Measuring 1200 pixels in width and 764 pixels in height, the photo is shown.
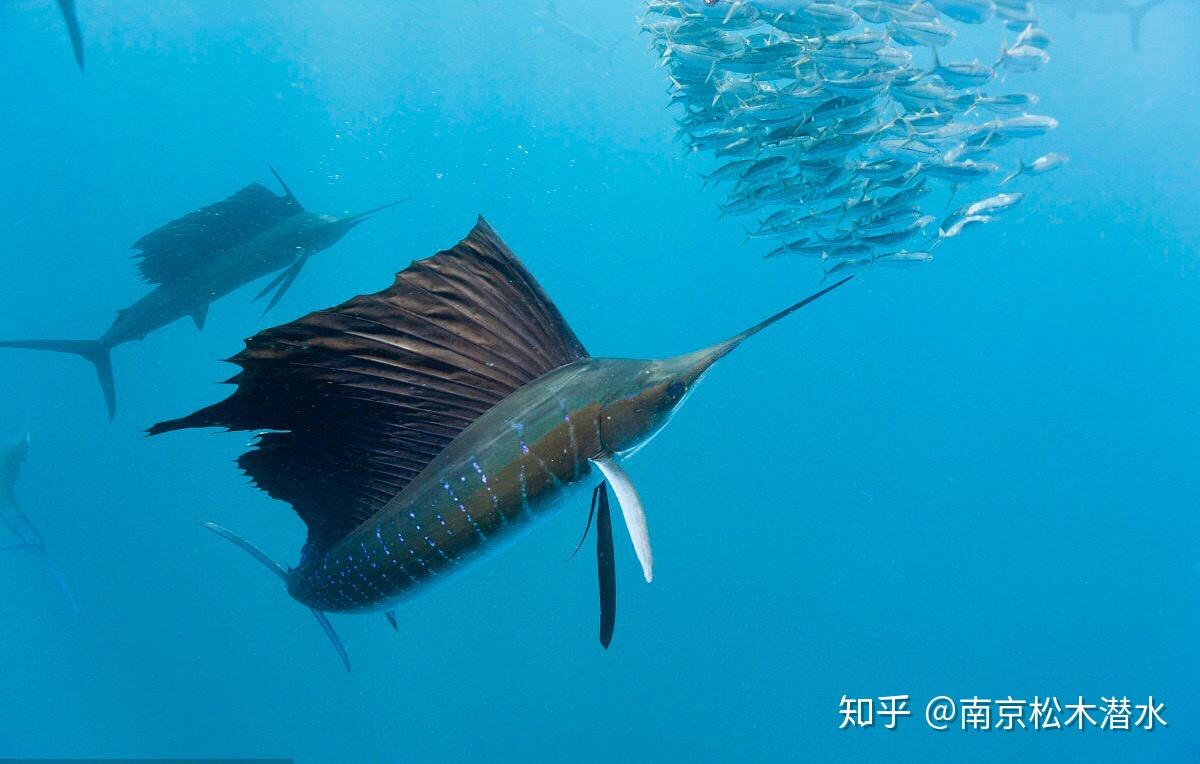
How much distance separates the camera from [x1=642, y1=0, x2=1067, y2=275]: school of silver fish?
4516 mm

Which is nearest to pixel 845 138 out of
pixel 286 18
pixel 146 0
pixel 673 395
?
pixel 673 395

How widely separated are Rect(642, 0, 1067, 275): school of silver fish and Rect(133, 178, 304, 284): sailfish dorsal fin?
3.46 m

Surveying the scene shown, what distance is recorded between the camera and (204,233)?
4.76m

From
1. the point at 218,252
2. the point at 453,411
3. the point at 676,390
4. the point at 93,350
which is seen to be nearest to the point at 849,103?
the point at 676,390

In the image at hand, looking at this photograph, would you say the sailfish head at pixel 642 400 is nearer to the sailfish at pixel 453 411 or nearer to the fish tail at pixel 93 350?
the sailfish at pixel 453 411

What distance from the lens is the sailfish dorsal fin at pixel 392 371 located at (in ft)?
3.30

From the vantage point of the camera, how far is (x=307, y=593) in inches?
63.7

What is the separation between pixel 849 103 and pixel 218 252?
485 centimetres

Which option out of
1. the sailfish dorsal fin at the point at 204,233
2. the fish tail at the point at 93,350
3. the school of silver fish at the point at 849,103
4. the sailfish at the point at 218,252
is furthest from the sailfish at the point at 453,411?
the fish tail at the point at 93,350

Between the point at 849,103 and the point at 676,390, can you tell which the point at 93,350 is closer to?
the point at 676,390

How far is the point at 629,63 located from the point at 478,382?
28951 mm

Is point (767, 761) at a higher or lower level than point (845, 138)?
lower

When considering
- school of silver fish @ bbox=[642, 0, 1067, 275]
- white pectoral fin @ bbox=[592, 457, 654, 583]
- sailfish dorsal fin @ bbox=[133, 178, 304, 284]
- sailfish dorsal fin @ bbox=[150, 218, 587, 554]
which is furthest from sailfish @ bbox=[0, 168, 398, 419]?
white pectoral fin @ bbox=[592, 457, 654, 583]

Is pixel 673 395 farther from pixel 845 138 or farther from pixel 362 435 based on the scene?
pixel 845 138
